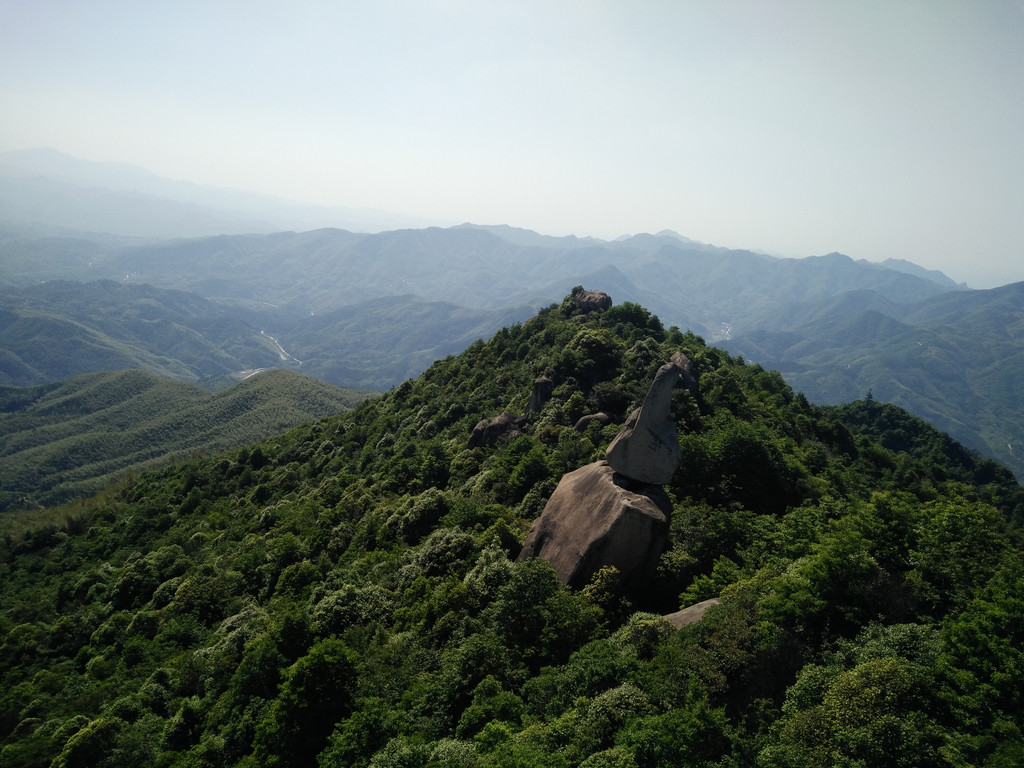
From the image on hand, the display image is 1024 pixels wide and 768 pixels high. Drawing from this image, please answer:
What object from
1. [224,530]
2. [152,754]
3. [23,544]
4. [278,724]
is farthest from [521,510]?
[23,544]

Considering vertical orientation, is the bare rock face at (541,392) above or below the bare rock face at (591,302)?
below

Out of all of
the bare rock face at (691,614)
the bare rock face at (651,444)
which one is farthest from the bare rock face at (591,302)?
the bare rock face at (691,614)

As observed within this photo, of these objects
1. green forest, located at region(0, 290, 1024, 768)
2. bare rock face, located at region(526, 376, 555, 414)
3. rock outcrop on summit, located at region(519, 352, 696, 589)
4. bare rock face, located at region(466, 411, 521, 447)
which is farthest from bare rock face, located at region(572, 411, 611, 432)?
rock outcrop on summit, located at region(519, 352, 696, 589)

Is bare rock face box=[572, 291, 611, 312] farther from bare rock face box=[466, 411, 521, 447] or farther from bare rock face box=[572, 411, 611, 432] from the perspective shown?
bare rock face box=[572, 411, 611, 432]

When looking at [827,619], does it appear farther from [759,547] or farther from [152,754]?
→ [152,754]

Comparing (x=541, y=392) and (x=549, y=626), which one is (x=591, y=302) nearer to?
(x=541, y=392)

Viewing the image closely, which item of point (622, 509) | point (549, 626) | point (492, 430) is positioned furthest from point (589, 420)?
point (549, 626)

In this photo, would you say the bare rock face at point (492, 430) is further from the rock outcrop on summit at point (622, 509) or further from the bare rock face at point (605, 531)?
the bare rock face at point (605, 531)
